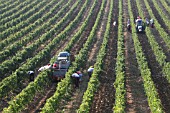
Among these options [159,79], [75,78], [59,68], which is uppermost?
[59,68]

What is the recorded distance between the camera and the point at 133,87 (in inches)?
821

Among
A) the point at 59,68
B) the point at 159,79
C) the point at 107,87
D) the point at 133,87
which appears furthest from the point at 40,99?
the point at 159,79

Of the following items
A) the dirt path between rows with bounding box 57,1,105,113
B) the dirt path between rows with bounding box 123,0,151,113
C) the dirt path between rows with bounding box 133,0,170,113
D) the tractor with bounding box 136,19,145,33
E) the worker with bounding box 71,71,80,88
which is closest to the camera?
the dirt path between rows with bounding box 57,1,105,113

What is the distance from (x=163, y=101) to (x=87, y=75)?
585cm

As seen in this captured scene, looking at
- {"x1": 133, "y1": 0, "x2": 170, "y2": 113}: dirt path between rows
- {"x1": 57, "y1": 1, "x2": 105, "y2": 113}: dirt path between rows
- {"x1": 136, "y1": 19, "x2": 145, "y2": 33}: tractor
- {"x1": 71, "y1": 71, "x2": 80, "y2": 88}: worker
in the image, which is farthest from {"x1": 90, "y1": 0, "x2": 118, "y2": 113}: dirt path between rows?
{"x1": 136, "y1": 19, "x2": 145, "y2": 33}: tractor

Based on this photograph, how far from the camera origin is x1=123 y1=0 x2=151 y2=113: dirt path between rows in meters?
18.2

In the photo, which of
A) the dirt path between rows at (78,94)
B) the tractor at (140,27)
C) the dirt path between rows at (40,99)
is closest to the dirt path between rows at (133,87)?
the dirt path between rows at (78,94)

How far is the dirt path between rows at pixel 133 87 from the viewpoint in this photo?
18219 mm

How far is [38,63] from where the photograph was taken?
2450cm

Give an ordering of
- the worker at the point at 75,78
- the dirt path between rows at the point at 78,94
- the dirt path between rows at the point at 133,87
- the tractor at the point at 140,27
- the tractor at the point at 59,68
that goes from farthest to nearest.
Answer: the tractor at the point at 140,27, the tractor at the point at 59,68, the worker at the point at 75,78, the dirt path between rows at the point at 133,87, the dirt path between rows at the point at 78,94

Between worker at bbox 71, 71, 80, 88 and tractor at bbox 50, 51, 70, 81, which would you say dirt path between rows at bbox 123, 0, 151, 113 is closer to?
worker at bbox 71, 71, 80, 88

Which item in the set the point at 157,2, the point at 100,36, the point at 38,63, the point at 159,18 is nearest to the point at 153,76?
the point at 38,63

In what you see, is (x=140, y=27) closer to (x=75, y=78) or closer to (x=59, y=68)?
(x=59, y=68)

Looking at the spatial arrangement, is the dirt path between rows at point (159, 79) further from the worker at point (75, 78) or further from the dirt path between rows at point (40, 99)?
the dirt path between rows at point (40, 99)
